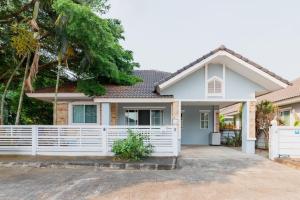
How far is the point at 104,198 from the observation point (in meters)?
6.95

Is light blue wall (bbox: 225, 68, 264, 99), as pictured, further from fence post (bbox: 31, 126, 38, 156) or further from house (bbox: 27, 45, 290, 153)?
fence post (bbox: 31, 126, 38, 156)

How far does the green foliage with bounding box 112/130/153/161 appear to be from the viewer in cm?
1195

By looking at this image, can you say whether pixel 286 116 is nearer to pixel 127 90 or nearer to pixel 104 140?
pixel 127 90

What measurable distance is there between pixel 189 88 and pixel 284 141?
15.7ft

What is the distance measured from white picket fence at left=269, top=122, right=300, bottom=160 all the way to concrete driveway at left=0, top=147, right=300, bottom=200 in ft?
4.27

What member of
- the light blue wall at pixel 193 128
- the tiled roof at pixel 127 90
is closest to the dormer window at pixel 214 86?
the tiled roof at pixel 127 90

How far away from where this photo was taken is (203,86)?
49.6 ft

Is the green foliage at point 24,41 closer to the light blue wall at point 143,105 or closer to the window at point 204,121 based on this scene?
the light blue wall at point 143,105

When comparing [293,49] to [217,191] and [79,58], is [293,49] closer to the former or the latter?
[79,58]

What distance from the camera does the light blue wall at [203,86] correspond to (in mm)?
15102

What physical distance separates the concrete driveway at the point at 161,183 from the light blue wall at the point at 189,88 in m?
4.14

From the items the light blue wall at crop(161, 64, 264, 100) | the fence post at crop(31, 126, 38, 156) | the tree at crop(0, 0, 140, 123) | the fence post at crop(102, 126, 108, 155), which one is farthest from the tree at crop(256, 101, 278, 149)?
the fence post at crop(31, 126, 38, 156)

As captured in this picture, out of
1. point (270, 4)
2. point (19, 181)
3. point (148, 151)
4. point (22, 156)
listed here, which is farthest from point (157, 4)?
point (19, 181)

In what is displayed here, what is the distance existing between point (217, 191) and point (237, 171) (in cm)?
305
